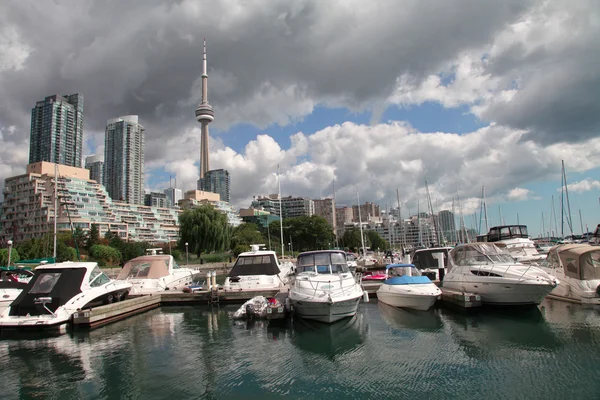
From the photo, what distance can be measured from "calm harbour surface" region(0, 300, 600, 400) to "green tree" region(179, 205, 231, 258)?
5318 cm

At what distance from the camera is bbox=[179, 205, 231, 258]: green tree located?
229 feet

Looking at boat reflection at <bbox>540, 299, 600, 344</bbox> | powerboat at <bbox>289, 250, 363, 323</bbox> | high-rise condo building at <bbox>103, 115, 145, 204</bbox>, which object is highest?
high-rise condo building at <bbox>103, 115, 145, 204</bbox>

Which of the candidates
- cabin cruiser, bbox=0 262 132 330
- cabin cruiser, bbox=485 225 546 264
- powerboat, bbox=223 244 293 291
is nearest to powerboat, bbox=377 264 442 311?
powerboat, bbox=223 244 293 291

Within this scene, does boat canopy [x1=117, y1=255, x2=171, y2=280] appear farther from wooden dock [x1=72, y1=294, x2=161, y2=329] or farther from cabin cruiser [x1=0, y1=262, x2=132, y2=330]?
cabin cruiser [x1=0, y1=262, x2=132, y2=330]

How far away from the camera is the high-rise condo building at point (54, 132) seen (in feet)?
536

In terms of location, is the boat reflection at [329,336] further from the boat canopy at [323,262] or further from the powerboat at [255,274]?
the powerboat at [255,274]

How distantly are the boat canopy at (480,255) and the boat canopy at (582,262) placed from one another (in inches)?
107

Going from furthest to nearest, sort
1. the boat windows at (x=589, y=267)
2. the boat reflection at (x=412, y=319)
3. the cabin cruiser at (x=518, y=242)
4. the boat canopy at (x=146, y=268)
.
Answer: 1. the cabin cruiser at (x=518, y=242)
2. the boat canopy at (x=146, y=268)
3. the boat windows at (x=589, y=267)
4. the boat reflection at (x=412, y=319)

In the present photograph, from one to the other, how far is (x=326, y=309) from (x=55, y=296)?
11175 mm

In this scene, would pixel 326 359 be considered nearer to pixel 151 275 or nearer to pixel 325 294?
pixel 325 294

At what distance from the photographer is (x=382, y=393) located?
8.77 meters

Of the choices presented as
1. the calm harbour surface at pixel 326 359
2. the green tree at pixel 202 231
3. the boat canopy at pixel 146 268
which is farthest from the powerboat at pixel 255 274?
the green tree at pixel 202 231

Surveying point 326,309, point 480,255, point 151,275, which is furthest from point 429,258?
point 151,275

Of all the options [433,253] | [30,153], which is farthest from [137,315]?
[30,153]
